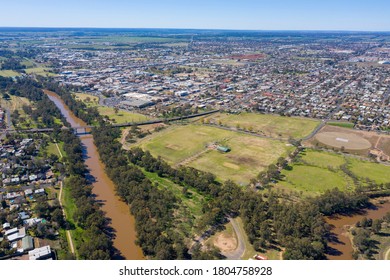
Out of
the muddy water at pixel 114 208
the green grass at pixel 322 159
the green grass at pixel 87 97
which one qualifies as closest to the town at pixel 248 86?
the green grass at pixel 87 97

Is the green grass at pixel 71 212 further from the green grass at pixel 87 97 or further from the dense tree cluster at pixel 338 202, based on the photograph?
the green grass at pixel 87 97

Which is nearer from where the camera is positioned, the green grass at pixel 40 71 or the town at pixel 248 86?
the town at pixel 248 86

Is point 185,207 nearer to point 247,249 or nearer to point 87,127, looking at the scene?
point 247,249

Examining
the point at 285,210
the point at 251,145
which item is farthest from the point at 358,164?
the point at 285,210

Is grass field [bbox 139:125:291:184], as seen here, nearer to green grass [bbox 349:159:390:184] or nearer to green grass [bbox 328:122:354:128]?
green grass [bbox 349:159:390:184]

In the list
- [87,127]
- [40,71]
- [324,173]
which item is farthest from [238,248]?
[40,71]
